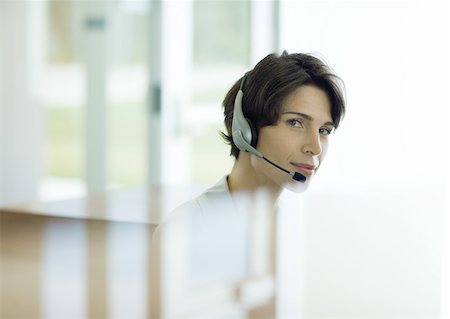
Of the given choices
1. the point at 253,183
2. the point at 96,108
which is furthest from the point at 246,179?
the point at 96,108

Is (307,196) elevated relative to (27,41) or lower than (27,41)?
lower

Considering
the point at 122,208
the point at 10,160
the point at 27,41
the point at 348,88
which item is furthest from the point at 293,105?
the point at 27,41

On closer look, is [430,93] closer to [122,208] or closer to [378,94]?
[378,94]

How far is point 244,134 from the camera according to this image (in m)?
0.36

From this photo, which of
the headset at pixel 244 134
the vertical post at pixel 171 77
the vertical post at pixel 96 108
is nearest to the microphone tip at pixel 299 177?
the headset at pixel 244 134

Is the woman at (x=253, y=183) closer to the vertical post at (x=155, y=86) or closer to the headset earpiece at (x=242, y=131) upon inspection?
the headset earpiece at (x=242, y=131)

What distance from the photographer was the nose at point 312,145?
1.14 feet

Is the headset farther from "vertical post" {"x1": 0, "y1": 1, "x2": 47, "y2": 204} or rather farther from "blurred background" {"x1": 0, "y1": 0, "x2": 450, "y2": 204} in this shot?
"vertical post" {"x1": 0, "y1": 1, "x2": 47, "y2": 204}

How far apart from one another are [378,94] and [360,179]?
0.17 ft

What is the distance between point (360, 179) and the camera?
387mm

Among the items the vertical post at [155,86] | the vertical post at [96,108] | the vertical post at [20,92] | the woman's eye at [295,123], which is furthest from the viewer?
the vertical post at [20,92]

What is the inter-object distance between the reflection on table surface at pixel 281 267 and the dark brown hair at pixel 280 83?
Answer: 65 mm

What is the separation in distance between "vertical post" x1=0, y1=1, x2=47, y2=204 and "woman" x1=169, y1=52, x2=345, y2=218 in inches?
37.3

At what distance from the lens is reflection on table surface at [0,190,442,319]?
15.1 inches
